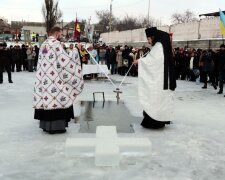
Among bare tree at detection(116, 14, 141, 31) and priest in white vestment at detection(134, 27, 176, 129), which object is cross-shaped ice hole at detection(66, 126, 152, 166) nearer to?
priest in white vestment at detection(134, 27, 176, 129)

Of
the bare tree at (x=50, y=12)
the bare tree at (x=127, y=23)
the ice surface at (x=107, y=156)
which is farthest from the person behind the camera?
the bare tree at (x=127, y=23)

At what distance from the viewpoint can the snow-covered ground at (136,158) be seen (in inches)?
190

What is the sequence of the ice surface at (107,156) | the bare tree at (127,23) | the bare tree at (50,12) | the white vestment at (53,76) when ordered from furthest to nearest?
the bare tree at (127,23)
the bare tree at (50,12)
the white vestment at (53,76)
the ice surface at (107,156)

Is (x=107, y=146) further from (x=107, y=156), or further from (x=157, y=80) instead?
(x=157, y=80)

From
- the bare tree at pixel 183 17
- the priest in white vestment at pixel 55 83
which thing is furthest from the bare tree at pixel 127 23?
the priest in white vestment at pixel 55 83

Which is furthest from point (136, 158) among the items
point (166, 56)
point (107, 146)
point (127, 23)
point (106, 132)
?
point (127, 23)

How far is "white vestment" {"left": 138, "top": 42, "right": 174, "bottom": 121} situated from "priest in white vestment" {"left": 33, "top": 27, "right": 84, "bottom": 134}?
3.72 feet

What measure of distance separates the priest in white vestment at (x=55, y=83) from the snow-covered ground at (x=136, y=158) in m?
0.29

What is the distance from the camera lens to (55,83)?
263 inches

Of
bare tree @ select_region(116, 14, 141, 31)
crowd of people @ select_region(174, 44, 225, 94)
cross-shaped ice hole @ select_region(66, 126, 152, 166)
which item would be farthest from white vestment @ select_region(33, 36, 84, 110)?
bare tree @ select_region(116, 14, 141, 31)

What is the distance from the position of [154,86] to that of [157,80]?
0.11m

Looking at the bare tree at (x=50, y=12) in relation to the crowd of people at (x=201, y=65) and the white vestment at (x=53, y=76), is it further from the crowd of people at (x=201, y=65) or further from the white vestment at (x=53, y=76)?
the white vestment at (x=53, y=76)

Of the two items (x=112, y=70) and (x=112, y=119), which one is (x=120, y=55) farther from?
(x=112, y=119)

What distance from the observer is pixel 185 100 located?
11.5 metres
